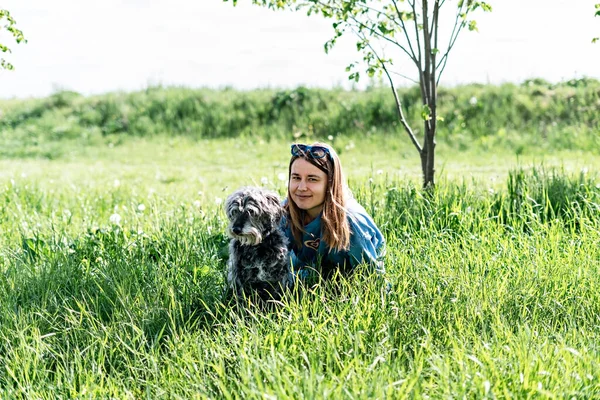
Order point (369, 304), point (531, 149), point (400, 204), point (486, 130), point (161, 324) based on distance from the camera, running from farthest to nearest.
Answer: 1. point (486, 130)
2. point (531, 149)
3. point (400, 204)
4. point (161, 324)
5. point (369, 304)

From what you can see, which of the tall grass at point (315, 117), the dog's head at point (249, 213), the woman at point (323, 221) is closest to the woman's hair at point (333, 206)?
the woman at point (323, 221)

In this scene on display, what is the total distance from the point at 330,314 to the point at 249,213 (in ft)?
2.57

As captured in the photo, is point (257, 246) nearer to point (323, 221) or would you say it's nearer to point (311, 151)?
point (323, 221)

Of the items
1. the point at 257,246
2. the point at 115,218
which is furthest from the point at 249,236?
the point at 115,218

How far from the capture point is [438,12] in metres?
5.75

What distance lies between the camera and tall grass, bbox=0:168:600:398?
293cm

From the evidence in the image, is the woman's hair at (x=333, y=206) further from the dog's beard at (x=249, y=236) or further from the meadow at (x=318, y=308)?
the dog's beard at (x=249, y=236)

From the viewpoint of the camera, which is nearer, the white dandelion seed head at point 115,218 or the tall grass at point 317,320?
the tall grass at point 317,320

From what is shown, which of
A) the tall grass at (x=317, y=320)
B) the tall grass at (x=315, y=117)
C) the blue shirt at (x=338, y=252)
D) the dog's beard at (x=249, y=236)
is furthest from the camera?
the tall grass at (x=315, y=117)

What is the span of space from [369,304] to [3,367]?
6.76 feet

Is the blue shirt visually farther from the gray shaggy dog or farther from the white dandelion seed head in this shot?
the white dandelion seed head

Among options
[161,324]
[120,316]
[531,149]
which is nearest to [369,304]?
[161,324]

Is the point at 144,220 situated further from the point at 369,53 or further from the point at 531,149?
the point at 531,149

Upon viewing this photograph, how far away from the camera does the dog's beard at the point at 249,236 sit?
129 inches
